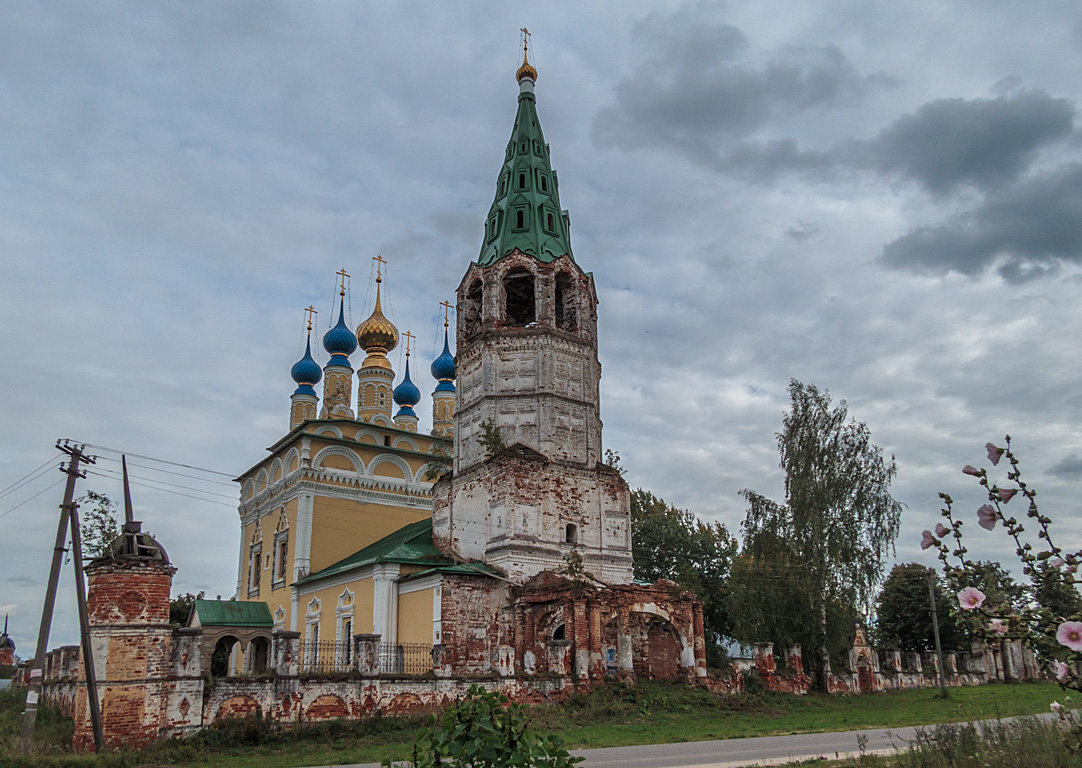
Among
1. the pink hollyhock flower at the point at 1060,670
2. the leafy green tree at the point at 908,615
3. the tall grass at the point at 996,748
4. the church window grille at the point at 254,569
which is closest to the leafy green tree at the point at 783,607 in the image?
the leafy green tree at the point at 908,615

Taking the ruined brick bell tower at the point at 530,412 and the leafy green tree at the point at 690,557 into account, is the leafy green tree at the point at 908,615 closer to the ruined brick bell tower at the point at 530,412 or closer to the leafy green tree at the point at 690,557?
the leafy green tree at the point at 690,557

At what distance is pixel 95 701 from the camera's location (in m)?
13.1

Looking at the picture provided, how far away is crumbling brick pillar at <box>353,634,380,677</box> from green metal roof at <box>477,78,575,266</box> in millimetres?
14197

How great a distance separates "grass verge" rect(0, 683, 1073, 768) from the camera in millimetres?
13117

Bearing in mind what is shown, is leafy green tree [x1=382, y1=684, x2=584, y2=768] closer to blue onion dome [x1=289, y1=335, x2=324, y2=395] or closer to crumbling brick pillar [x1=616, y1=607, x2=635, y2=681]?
crumbling brick pillar [x1=616, y1=607, x2=635, y2=681]

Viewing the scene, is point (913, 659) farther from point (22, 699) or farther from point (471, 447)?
point (22, 699)

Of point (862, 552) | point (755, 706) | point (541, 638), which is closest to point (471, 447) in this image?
point (541, 638)

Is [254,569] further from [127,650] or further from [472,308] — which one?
[127,650]

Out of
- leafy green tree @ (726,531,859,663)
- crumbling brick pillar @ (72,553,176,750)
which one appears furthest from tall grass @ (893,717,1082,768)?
leafy green tree @ (726,531,859,663)

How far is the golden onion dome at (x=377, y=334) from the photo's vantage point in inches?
1737

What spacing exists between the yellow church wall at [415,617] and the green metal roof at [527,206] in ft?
36.4

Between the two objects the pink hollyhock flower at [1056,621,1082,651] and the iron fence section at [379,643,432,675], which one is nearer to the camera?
the pink hollyhock flower at [1056,621,1082,651]

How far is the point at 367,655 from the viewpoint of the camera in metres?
17.3

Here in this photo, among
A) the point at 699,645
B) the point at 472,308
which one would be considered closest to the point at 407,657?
the point at 699,645
